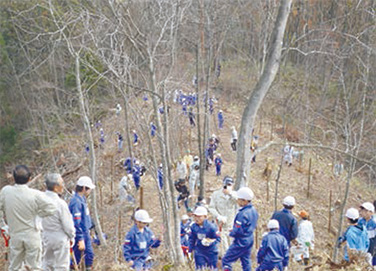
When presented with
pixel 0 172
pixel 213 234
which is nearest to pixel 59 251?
pixel 213 234

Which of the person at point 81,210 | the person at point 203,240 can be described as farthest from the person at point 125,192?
the person at point 81,210

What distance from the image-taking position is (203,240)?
18.2 ft

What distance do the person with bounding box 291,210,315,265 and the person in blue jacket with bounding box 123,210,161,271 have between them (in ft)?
13.7

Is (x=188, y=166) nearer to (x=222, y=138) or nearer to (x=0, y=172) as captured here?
(x=222, y=138)

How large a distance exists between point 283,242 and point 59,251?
134 inches

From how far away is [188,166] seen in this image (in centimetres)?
1602

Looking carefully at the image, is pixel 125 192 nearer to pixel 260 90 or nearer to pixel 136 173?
pixel 136 173

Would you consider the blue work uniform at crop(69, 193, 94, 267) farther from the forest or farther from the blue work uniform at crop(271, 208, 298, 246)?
the blue work uniform at crop(271, 208, 298, 246)

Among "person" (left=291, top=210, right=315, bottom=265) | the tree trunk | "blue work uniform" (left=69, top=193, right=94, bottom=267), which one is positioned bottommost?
"person" (left=291, top=210, right=315, bottom=265)

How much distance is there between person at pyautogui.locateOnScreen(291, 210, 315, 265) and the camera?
26.0 feet

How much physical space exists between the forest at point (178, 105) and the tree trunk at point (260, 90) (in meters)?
0.02

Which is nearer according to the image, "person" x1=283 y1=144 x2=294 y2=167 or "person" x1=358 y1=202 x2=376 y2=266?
"person" x1=358 y1=202 x2=376 y2=266

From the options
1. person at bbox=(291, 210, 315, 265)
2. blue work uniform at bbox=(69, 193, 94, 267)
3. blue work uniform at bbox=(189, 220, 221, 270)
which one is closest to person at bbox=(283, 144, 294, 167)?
person at bbox=(291, 210, 315, 265)

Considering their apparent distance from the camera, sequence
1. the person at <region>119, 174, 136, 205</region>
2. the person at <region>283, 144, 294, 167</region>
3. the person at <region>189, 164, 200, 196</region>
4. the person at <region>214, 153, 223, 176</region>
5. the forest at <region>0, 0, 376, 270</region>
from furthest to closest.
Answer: the person at <region>283, 144, 294, 167</region>, the person at <region>214, 153, 223, 176</region>, the person at <region>119, 174, 136, 205</region>, the person at <region>189, 164, 200, 196</region>, the forest at <region>0, 0, 376, 270</region>
